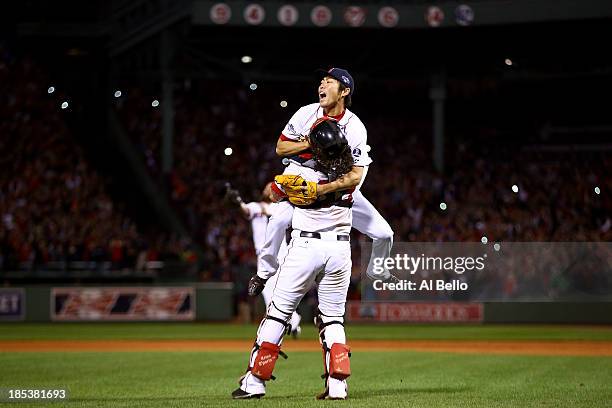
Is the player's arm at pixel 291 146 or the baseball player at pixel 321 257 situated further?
the player's arm at pixel 291 146

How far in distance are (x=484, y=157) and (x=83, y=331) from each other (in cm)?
1488

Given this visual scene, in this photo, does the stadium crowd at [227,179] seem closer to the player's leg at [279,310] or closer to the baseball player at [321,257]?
the baseball player at [321,257]

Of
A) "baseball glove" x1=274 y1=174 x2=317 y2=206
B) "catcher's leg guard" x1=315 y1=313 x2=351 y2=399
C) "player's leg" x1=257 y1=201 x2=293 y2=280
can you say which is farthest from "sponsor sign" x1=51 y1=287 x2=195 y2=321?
"baseball glove" x1=274 y1=174 x2=317 y2=206

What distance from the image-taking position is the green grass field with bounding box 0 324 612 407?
8.70m

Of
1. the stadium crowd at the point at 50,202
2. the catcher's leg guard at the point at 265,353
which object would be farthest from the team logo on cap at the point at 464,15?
the catcher's leg guard at the point at 265,353

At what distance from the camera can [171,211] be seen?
3055cm

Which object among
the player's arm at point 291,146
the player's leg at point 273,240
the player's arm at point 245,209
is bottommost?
the player's leg at point 273,240

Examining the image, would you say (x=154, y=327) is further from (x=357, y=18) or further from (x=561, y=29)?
(x=561, y=29)

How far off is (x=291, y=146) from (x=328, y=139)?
1.47 feet

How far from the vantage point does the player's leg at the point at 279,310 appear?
864 cm

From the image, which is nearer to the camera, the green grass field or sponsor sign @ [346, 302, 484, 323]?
the green grass field

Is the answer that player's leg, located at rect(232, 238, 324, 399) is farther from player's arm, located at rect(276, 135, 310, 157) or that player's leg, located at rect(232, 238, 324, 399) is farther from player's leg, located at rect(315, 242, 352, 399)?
player's arm, located at rect(276, 135, 310, 157)

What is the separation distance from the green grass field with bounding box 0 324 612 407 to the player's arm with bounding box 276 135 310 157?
1.99m

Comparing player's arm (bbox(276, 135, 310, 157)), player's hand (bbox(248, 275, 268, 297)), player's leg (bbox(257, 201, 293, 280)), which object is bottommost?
player's hand (bbox(248, 275, 268, 297))
